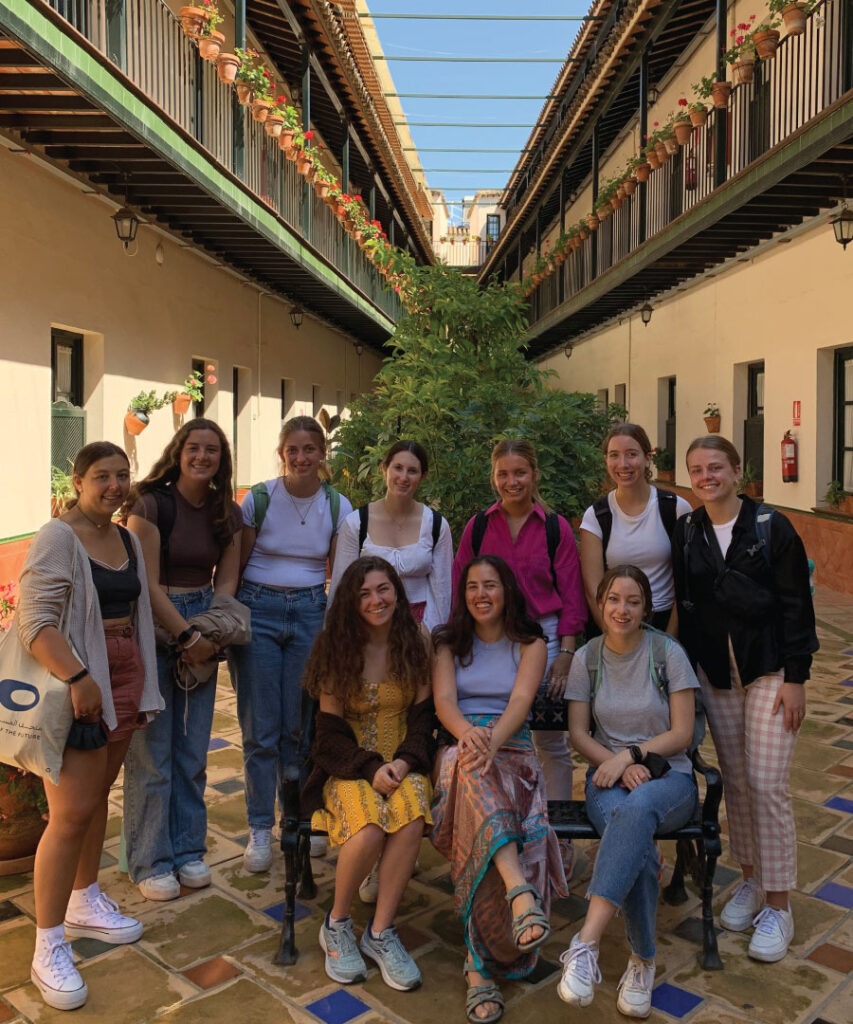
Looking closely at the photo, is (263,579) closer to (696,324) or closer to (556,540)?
(556,540)

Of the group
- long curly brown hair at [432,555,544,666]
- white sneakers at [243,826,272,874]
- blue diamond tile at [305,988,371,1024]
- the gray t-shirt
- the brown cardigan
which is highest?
long curly brown hair at [432,555,544,666]

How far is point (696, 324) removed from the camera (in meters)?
16.1

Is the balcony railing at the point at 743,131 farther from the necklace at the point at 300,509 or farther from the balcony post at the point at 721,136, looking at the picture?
the necklace at the point at 300,509

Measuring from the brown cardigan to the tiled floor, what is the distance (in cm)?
56

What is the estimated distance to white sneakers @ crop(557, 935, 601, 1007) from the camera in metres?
2.93

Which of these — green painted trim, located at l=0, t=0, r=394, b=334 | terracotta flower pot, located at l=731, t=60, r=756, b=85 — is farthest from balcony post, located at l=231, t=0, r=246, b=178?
terracotta flower pot, located at l=731, t=60, r=756, b=85

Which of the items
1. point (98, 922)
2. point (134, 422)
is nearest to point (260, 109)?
point (134, 422)

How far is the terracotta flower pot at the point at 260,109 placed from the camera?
11.5 metres

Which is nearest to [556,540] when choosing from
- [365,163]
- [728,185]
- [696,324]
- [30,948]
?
[30,948]

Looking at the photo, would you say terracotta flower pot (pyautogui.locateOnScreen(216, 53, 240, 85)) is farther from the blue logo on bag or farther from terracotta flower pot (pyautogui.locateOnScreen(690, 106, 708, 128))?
the blue logo on bag

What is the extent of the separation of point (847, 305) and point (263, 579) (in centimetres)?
878

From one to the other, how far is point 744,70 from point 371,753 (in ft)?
33.5

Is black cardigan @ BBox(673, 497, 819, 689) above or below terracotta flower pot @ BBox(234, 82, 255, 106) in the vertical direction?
below

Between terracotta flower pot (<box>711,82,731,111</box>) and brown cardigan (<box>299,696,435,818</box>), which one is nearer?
brown cardigan (<box>299,696,435,818</box>)
